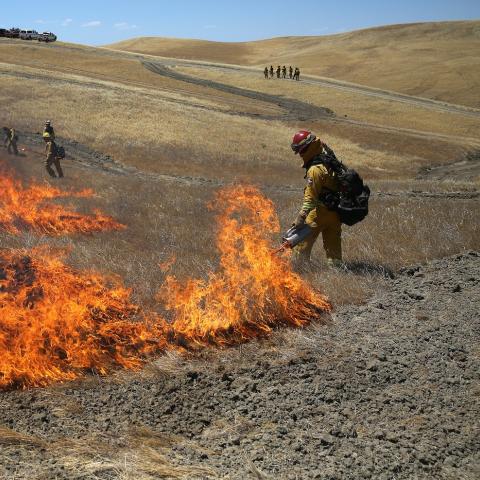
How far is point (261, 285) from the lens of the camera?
6492 millimetres

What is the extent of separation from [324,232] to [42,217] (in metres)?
6.61

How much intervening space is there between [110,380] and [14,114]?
3033 cm

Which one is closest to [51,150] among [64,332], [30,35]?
[64,332]

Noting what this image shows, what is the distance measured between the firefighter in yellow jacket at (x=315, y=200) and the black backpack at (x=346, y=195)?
0.21 feet

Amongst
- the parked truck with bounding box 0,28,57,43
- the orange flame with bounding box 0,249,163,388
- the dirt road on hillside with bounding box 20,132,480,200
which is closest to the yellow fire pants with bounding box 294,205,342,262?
the orange flame with bounding box 0,249,163,388

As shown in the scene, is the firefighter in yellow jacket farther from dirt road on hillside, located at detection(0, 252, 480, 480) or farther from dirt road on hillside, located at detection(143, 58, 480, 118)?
dirt road on hillside, located at detection(143, 58, 480, 118)

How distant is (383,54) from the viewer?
81750 mm

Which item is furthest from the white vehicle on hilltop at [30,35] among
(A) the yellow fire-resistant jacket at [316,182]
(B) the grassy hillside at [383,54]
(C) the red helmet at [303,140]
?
(A) the yellow fire-resistant jacket at [316,182]

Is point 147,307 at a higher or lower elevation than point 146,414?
higher

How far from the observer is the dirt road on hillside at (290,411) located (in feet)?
12.8

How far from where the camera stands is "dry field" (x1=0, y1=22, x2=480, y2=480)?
4.51 metres

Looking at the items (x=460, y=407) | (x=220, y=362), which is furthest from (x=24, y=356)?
(x=460, y=407)

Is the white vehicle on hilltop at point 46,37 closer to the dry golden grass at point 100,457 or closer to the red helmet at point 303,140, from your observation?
the red helmet at point 303,140

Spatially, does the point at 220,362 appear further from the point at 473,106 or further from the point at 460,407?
the point at 473,106
